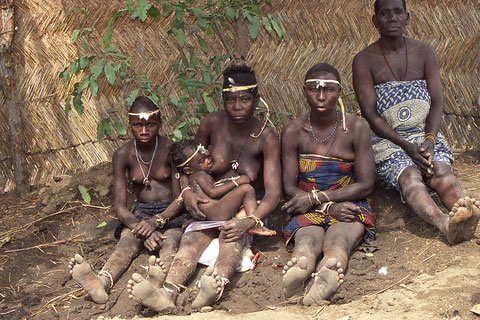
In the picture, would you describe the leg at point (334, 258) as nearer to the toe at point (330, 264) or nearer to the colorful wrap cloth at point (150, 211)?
the toe at point (330, 264)

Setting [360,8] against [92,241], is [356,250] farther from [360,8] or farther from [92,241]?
[360,8]

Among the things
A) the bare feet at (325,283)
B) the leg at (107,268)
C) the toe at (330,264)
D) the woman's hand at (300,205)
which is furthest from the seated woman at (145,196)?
the toe at (330,264)

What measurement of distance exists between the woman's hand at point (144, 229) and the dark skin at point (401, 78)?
1787 mm

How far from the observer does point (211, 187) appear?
13.6ft

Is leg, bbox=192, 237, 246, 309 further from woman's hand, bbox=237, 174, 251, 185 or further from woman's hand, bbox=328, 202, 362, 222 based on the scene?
woman's hand, bbox=328, 202, 362, 222

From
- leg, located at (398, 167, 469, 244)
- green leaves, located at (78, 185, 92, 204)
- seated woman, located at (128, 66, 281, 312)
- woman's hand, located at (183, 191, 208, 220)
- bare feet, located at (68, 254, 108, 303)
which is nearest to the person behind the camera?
bare feet, located at (68, 254, 108, 303)

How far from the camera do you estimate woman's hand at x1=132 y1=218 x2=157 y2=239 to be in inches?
161

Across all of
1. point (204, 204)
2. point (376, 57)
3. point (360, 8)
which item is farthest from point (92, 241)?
point (360, 8)

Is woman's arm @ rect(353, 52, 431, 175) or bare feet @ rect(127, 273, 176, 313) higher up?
woman's arm @ rect(353, 52, 431, 175)

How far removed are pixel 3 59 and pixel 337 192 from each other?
3.14 meters

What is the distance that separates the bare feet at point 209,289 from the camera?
131 inches

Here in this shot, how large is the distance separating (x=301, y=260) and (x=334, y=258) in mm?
226

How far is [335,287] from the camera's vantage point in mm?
3311

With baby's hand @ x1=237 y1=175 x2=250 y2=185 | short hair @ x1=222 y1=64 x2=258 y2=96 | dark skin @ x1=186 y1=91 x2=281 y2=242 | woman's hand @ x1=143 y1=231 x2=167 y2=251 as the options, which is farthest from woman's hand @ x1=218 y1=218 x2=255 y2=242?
short hair @ x1=222 y1=64 x2=258 y2=96
